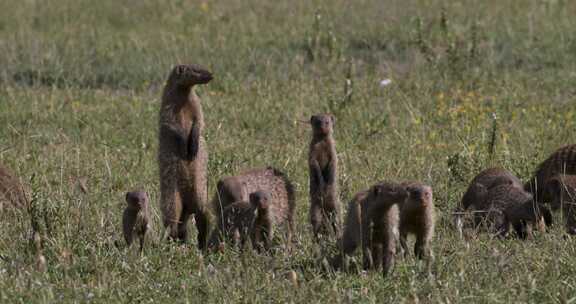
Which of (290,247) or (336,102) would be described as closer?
(290,247)

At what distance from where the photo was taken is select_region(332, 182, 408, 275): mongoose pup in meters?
5.48

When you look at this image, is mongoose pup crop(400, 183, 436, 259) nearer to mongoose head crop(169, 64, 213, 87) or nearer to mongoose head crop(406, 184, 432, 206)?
mongoose head crop(406, 184, 432, 206)

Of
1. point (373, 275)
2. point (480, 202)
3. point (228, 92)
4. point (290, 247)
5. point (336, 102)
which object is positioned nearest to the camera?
point (373, 275)

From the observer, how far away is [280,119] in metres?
9.38

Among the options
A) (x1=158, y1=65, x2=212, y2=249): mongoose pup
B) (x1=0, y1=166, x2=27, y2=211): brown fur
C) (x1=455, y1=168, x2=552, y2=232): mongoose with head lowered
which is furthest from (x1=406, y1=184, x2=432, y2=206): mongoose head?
(x1=0, y1=166, x2=27, y2=211): brown fur

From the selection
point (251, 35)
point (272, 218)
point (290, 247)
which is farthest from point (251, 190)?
point (251, 35)

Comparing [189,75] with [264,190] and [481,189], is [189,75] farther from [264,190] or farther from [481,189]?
[481,189]

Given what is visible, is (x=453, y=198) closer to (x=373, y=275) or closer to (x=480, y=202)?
(x=480, y=202)

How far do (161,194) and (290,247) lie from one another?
3.52 ft

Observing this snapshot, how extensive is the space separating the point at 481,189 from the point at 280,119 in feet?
8.93

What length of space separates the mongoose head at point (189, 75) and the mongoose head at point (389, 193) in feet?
4.76

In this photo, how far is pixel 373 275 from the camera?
5.38 m

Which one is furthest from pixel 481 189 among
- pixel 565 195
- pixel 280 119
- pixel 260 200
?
pixel 280 119

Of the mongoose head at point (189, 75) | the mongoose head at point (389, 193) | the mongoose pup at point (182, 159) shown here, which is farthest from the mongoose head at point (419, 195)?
the mongoose head at point (189, 75)
